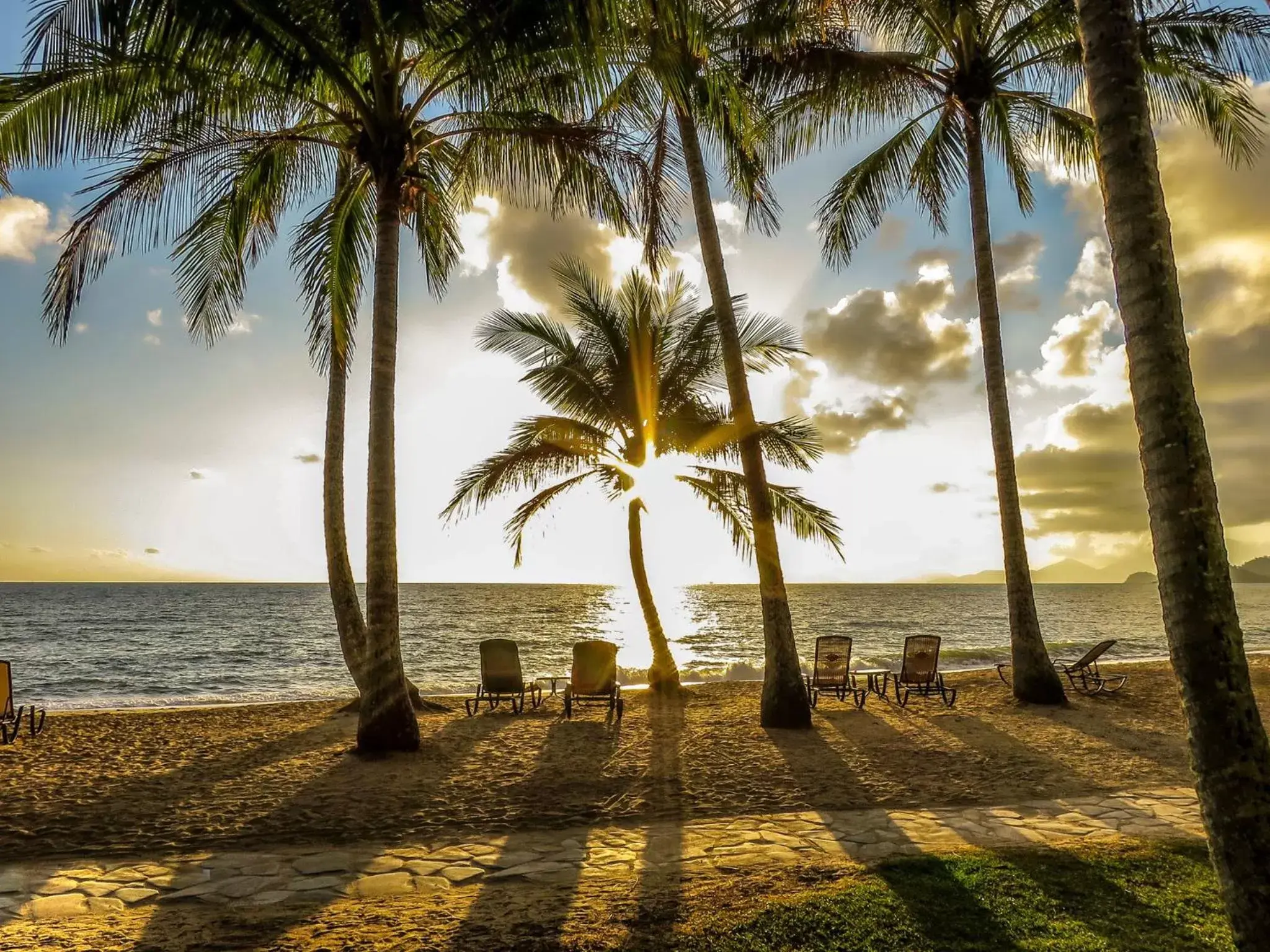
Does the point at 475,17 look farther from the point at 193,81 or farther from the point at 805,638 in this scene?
the point at 805,638

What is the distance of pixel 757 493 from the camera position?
10.4 metres

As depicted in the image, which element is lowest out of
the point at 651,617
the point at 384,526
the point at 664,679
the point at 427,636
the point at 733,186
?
the point at 427,636

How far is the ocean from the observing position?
26156 mm

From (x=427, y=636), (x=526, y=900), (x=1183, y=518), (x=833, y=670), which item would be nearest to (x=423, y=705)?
(x=833, y=670)

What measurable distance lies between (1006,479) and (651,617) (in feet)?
20.9

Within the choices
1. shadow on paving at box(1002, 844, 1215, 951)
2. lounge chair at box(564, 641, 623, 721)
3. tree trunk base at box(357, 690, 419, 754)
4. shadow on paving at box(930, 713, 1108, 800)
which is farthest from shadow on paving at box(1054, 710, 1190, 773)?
tree trunk base at box(357, 690, 419, 754)

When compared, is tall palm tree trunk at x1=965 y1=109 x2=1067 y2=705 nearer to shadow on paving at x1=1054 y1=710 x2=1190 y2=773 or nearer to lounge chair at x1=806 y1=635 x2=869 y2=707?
shadow on paving at x1=1054 y1=710 x2=1190 y2=773

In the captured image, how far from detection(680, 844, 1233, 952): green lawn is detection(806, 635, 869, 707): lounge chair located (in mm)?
6919

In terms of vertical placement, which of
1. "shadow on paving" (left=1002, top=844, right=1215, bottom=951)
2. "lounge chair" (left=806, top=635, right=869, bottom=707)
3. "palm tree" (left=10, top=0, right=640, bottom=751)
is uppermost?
"palm tree" (left=10, top=0, right=640, bottom=751)

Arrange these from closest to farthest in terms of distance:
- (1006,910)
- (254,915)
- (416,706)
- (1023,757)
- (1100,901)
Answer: (1006,910) < (1100,901) < (254,915) < (1023,757) < (416,706)

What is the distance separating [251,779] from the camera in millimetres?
7574

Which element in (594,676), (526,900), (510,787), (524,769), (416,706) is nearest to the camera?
(526,900)

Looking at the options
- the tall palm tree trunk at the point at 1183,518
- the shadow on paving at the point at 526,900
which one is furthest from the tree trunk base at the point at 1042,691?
the tall palm tree trunk at the point at 1183,518

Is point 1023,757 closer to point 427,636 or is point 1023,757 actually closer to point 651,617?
point 651,617
